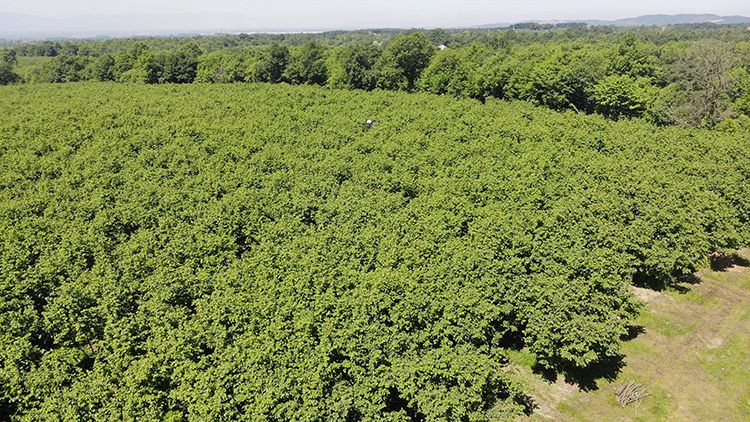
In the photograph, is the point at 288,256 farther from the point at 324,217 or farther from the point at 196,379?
the point at 196,379

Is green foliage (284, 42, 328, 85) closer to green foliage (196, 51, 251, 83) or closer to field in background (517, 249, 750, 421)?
green foliage (196, 51, 251, 83)

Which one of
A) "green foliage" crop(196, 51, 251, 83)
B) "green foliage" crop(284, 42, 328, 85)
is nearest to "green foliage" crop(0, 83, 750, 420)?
"green foliage" crop(284, 42, 328, 85)

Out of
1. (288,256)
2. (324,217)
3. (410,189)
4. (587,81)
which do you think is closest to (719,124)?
(587,81)

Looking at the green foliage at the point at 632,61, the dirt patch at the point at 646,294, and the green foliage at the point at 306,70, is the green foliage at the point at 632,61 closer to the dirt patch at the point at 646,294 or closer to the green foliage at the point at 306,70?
the green foliage at the point at 306,70

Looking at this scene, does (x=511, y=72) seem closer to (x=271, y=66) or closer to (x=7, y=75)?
(x=271, y=66)

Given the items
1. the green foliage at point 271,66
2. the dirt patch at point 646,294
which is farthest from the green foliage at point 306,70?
the dirt patch at point 646,294
